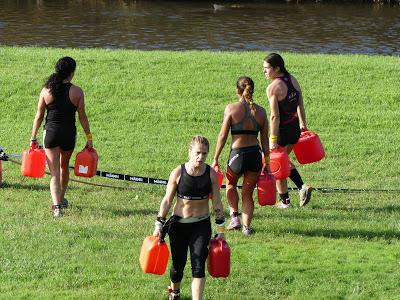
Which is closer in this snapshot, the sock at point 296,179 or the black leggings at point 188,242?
the black leggings at point 188,242

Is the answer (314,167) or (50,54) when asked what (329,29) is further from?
(314,167)

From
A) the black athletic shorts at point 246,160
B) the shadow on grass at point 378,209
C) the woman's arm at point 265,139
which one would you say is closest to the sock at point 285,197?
the shadow on grass at point 378,209

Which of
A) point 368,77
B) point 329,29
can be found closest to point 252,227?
point 368,77

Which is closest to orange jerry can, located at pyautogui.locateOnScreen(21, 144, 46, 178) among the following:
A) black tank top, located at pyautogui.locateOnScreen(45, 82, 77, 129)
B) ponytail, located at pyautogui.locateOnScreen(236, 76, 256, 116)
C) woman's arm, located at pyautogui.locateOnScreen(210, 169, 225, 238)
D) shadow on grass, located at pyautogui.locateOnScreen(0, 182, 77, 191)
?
black tank top, located at pyautogui.locateOnScreen(45, 82, 77, 129)

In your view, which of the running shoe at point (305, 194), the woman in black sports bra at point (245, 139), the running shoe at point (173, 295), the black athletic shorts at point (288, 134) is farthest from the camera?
the running shoe at point (305, 194)

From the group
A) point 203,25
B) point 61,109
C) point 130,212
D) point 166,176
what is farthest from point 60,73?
point 203,25

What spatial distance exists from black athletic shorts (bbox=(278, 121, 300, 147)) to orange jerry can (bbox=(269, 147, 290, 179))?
0.37 m

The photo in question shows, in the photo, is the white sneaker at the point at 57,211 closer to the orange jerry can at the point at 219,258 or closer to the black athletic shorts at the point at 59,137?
the black athletic shorts at the point at 59,137

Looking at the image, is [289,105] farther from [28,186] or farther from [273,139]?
[28,186]

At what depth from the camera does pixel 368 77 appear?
17234 mm

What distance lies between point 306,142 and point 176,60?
8.16 m

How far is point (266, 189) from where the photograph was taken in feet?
30.2

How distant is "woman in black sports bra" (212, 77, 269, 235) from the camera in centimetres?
904

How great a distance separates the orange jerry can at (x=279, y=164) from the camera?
9797 mm
